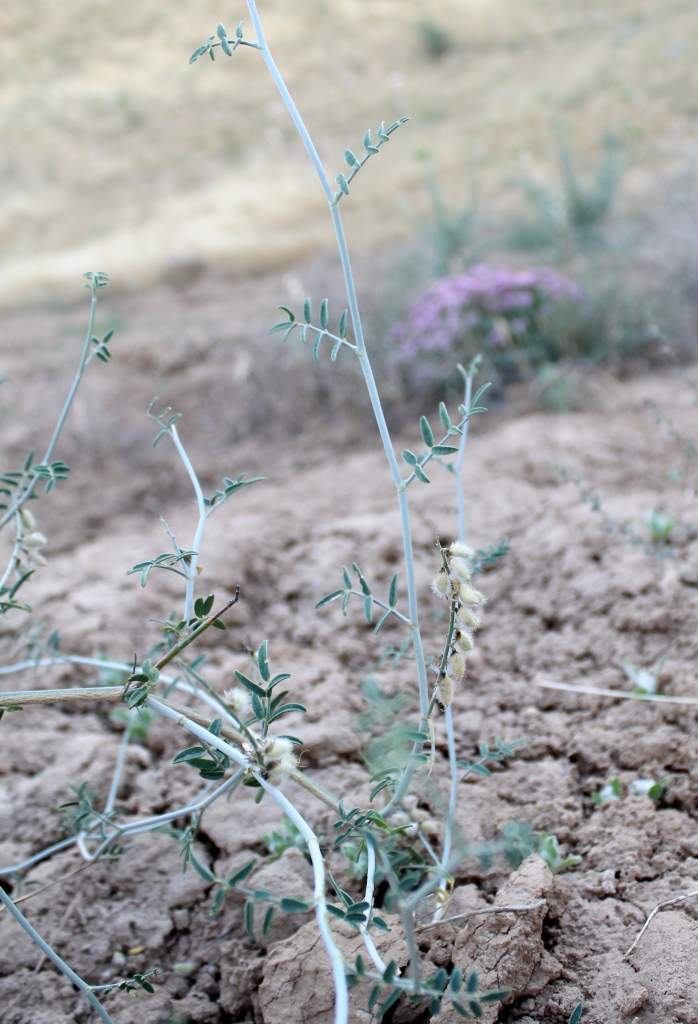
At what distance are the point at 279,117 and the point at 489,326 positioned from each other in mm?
10630

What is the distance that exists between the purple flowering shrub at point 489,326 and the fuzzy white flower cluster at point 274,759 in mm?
3112

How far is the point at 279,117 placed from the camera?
42.4ft

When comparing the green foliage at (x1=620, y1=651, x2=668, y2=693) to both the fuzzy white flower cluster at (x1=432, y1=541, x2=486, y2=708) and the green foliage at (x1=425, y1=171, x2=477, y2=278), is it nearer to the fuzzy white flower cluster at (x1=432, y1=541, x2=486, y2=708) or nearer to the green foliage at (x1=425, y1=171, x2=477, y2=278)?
the fuzzy white flower cluster at (x1=432, y1=541, x2=486, y2=708)

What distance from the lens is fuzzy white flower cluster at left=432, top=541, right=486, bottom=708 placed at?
98 centimetres

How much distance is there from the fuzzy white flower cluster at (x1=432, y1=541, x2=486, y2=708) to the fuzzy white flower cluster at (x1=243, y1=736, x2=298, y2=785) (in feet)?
0.71

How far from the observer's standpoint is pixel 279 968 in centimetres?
121

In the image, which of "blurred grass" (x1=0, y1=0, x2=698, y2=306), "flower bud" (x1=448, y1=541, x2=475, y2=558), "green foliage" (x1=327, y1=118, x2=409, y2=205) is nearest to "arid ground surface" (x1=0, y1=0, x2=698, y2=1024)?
"flower bud" (x1=448, y1=541, x2=475, y2=558)

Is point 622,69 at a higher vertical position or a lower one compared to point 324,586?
higher

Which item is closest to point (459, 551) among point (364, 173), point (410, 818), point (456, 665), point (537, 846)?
point (456, 665)

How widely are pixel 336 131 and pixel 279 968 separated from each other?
41.8 ft

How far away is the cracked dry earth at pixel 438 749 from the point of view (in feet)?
3.99

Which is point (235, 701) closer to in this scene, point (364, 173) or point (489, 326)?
point (489, 326)

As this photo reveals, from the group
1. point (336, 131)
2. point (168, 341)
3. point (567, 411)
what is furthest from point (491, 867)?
point (336, 131)

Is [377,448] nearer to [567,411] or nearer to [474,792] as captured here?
[567,411]
